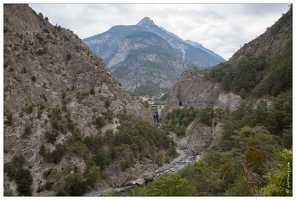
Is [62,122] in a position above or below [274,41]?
below

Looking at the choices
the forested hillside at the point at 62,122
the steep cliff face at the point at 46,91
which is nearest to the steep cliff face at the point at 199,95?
the forested hillside at the point at 62,122

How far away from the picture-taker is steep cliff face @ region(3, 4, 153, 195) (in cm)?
4872

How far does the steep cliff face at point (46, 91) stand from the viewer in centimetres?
4872

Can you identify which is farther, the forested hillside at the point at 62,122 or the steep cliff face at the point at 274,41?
the steep cliff face at the point at 274,41

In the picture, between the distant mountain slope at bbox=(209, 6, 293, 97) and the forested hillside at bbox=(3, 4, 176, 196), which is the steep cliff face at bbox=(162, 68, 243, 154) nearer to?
the distant mountain slope at bbox=(209, 6, 293, 97)

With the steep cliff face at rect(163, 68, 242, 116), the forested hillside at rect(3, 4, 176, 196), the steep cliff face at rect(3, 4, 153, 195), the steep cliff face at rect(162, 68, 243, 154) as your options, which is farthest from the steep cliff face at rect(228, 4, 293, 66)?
the steep cliff face at rect(3, 4, 153, 195)

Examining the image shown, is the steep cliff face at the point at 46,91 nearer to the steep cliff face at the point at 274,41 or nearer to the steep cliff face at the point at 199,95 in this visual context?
the steep cliff face at the point at 199,95

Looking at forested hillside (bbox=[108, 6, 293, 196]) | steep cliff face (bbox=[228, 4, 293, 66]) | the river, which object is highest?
steep cliff face (bbox=[228, 4, 293, 66])

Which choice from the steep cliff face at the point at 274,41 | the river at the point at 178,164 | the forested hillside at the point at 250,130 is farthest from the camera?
the steep cliff face at the point at 274,41

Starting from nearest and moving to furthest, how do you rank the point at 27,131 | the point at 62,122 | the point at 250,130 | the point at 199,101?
the point at 250,130 → the point at 27,131 → the point at 62,122 → the point at 199,101

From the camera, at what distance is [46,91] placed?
58938 mm

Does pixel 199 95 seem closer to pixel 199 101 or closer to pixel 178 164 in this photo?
pixel 199 101

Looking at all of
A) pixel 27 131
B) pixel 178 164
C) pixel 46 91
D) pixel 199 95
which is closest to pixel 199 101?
pixel 199 95

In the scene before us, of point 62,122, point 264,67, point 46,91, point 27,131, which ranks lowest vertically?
point 27,131
